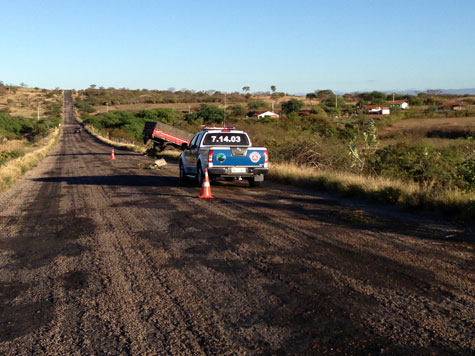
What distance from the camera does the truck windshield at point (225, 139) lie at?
1606 centimetres

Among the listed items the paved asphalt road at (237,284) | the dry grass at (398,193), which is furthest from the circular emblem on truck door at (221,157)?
the paved asphalt road at (237,284)

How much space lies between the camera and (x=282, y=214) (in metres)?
10.2

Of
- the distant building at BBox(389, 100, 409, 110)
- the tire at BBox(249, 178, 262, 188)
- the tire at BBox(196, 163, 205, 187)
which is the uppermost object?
the distant building at BBox(389, 100, 409, 110)

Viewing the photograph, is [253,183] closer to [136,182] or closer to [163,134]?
[136,182]

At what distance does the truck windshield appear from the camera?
52.7ft

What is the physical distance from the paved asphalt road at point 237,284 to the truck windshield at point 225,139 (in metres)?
5.58

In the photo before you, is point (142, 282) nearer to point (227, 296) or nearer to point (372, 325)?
point (227, 296)

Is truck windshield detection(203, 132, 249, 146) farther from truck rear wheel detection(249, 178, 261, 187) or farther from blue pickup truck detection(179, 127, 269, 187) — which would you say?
truck rear wheel detection(249, 178, 261, 187)

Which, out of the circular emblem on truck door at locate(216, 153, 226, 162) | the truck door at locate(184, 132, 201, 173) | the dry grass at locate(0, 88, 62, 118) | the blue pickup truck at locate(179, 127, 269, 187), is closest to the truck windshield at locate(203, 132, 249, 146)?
the blue pickup truck at locate(179, 127, 269, 187)

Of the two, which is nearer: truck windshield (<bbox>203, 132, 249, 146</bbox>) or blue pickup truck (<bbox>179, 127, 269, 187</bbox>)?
blue pickup truck (<bbox>179, 127, 269, 187</bbox>)

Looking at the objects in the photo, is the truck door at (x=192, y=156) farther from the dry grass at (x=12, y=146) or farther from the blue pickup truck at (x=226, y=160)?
the dry grass at (x=12, y=146)

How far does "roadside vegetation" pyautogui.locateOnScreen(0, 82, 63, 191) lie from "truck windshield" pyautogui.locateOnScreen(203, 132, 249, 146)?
7732mm

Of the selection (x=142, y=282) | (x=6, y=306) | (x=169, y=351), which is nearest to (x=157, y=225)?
(x=142, y=282)

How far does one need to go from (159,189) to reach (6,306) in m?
10.1
